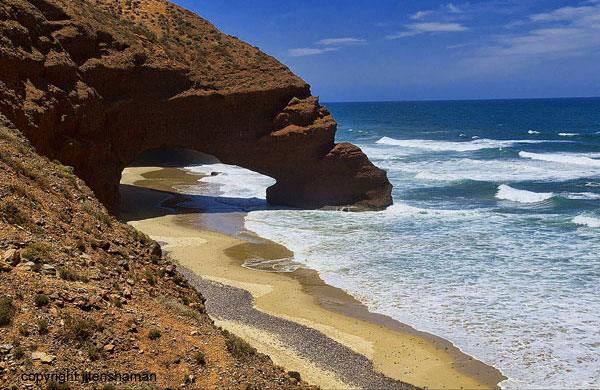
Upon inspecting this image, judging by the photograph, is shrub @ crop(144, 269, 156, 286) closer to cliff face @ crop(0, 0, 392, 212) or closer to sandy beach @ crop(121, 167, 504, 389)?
sandy beach @ crop(121, 167, 504, 389)

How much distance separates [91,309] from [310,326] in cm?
706

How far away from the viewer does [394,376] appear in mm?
12219

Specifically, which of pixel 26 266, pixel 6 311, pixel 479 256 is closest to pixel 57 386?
pixel 6 311

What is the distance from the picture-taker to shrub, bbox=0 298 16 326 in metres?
7.50

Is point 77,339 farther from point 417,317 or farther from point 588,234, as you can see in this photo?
point 588,234

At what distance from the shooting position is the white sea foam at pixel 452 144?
62.0 meters

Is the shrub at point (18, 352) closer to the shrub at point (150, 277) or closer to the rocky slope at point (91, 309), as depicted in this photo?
the rocky slope at point (91, 309)

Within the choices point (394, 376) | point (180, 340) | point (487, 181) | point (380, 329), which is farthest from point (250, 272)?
point (487, 181)

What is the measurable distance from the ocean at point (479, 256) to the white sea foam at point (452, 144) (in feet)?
58.0

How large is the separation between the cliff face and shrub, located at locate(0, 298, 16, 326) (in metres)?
12.0

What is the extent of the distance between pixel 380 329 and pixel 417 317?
1.27 meters

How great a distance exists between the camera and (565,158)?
50344 millimetres

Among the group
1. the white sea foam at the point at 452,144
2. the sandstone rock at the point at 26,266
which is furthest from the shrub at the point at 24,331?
the white sea foam at the point at 452,144

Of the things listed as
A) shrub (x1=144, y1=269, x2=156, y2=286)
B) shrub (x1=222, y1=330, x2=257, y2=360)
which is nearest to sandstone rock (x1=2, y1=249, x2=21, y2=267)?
shrub (x1=144, y1=269, x2=156, y2=286)
